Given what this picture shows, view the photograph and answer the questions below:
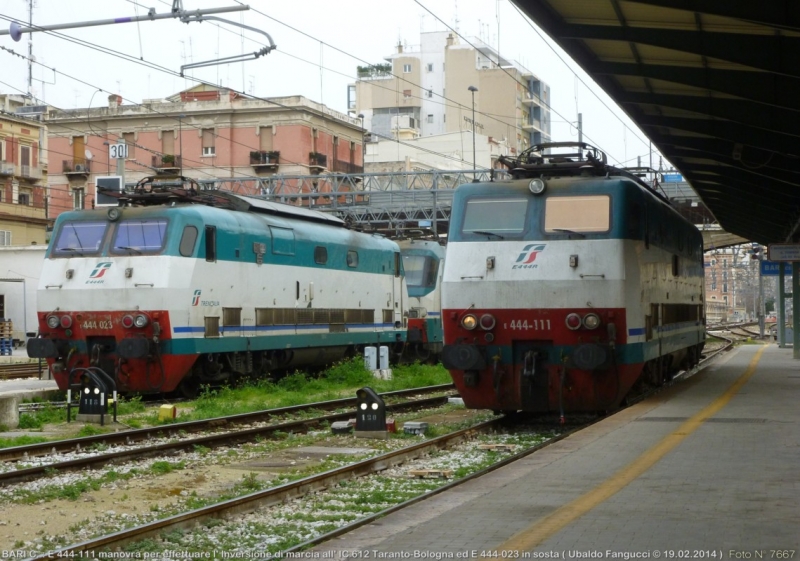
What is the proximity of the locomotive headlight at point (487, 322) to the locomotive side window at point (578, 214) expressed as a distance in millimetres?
1428

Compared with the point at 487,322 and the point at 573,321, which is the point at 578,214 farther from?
the point at 487,322

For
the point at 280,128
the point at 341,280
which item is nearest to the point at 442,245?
the point at 341,280

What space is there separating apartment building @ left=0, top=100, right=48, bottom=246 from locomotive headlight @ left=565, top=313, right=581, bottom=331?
52.0 meters

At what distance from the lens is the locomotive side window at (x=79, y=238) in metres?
20.2

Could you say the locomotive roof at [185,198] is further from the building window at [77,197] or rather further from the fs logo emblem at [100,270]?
the building window at [77,197]

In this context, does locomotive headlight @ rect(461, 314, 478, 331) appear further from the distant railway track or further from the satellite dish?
the distant railway track

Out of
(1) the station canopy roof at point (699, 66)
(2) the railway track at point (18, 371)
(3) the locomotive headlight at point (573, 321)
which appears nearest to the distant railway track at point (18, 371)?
(2) the railway track at point (18, 371)

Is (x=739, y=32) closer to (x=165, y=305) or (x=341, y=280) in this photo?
(x=165, y=305)

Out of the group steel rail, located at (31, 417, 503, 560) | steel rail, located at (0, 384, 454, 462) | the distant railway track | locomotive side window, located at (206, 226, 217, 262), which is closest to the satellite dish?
locomotive side window, located at (206, 226, 217, 262)

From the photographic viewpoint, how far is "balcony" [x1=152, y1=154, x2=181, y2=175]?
185ft

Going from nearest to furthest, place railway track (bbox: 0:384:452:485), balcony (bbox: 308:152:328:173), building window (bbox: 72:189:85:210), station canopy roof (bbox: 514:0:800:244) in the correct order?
railway track (bbox: 0:384:452:485)
station canopy roof (bbox: 514:0:800:244)
balcony (bbox: 308:152:328:173)
building window (bbox: 72:189:85:210)

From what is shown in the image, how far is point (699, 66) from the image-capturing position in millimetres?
14008

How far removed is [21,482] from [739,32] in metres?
9.06

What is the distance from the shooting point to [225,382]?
22.4 m
